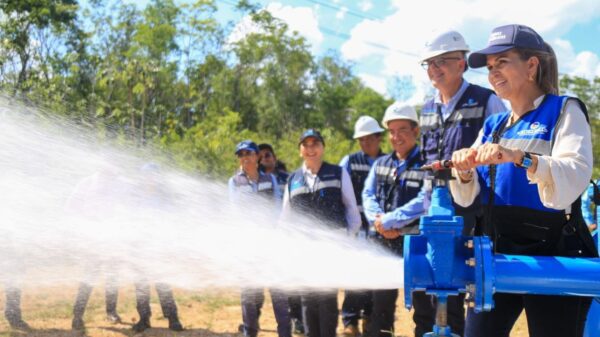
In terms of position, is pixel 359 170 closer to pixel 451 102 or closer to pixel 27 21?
pixel 451 102

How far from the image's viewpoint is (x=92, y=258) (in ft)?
16.4

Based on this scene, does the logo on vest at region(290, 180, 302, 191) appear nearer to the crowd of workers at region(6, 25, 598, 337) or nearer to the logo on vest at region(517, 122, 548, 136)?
the crowd of workers at region(6, 25, 598, 337)

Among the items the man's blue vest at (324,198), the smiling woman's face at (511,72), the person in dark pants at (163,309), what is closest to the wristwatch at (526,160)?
the smiling woman's face at (511,72)

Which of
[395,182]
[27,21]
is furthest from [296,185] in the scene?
[27,21]

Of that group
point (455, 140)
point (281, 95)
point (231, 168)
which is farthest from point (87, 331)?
point (281, 95)

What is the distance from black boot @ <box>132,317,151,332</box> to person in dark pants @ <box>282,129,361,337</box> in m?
2.88

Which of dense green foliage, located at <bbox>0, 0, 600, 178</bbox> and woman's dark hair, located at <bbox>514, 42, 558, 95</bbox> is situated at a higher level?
dense green foliage, located at <bbox>0, 0, 600, 178</bbox>

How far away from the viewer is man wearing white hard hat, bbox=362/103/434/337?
5023mm

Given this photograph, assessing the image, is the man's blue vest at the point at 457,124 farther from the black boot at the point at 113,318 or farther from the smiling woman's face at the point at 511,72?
the black boot at the point at 113,318

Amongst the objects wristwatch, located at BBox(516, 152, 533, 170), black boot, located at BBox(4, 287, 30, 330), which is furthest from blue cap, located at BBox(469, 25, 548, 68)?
black boot, located at BBox(4, 287, 30, 330)

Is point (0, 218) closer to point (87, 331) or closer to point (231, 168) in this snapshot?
point (87, 331)

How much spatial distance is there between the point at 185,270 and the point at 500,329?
95.2 inches

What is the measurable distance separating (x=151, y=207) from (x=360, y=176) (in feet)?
9.49

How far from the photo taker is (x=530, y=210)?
260 centimetres
